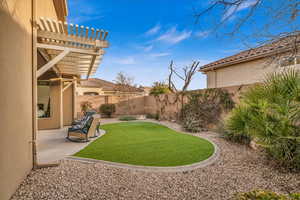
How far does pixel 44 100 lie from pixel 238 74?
40.2 feet

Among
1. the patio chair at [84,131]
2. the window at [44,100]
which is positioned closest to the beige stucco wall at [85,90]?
the window at [44,100]

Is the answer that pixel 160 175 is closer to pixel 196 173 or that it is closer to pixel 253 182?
pixel 196 173

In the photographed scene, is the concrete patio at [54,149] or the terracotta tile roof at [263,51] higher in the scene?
the terracotta tile roof at [263,51]

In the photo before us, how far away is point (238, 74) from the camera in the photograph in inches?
404

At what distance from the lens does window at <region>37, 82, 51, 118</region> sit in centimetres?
845

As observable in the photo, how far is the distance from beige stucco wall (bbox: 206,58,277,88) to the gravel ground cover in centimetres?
632

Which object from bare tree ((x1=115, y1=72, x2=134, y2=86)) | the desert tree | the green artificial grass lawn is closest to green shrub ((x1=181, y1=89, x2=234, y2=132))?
the green artificial grass lawn

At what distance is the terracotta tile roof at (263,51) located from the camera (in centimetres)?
282

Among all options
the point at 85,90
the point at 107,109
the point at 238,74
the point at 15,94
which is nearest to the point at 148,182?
the point at 15,94

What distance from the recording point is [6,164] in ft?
7.91

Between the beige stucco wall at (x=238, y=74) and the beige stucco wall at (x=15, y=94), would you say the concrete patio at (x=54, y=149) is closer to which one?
the beige stucco wall at (x=15, y=94)

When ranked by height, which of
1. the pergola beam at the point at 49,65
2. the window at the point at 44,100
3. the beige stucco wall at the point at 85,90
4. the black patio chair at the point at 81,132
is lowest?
the black patio chair at the point at 81,132

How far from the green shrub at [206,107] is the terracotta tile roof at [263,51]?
254 cm

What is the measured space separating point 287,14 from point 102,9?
29.5ft
